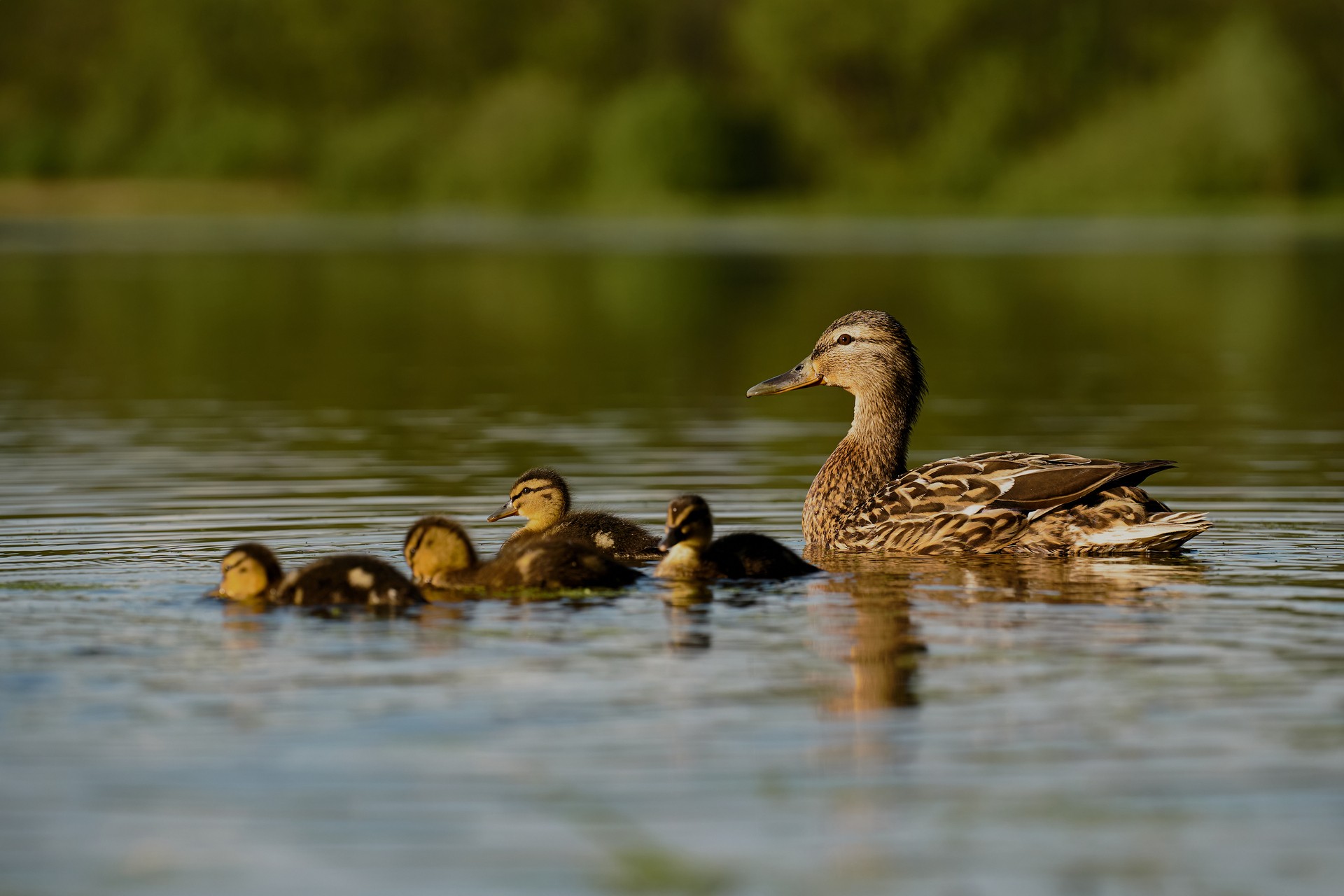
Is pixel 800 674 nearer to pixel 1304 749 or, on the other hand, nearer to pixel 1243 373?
pixel 1304 749

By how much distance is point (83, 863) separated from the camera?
492cm

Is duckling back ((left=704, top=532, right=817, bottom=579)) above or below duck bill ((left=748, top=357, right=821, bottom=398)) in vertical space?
A: below

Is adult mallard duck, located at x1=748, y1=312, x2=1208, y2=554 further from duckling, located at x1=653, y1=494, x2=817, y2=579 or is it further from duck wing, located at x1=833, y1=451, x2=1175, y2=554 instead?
duckling, located at x1=653, y1=494, x2=817, y2=579

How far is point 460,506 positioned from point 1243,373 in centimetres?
1037

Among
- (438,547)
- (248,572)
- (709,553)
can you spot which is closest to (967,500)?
(709,553)

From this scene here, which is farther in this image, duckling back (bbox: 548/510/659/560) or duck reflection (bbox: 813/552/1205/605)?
duckling back (bbox: 548/510/659/560)

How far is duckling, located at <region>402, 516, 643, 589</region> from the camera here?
8195mm

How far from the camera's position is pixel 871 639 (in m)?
7.26

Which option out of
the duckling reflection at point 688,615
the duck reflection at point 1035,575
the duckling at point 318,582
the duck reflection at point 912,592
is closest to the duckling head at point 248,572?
the duckling at point 318,582

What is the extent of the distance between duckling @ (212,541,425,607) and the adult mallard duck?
2449mm

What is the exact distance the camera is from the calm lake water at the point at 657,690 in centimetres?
496

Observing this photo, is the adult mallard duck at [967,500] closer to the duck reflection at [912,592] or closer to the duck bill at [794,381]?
the duck reflection at [912,592]

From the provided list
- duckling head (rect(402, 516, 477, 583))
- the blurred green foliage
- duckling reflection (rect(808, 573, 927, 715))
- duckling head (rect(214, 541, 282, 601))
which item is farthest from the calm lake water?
the blurred green foliage

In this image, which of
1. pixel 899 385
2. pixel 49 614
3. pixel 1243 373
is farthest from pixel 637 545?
pixel 1243 373
